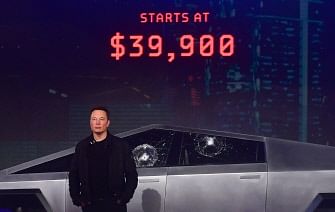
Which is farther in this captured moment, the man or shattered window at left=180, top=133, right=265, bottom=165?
shattered window at left=180, top=133, right=265, bottom=165

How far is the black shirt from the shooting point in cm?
306

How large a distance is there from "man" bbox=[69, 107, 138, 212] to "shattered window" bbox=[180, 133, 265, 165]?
107 cm

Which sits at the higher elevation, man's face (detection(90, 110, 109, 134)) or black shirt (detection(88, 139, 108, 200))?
man's face (detection(90, 110, 109, 134))

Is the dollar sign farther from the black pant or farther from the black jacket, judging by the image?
the black pant

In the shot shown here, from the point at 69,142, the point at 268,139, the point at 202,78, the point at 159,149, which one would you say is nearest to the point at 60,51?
the point at 69,142

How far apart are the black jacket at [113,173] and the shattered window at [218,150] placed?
3.45 ft

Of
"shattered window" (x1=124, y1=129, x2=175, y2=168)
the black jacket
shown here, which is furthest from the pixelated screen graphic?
the black jacket

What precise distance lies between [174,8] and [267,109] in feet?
5.22

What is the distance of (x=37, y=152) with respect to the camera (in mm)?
6043

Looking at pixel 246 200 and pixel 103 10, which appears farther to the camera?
pixel 103 10

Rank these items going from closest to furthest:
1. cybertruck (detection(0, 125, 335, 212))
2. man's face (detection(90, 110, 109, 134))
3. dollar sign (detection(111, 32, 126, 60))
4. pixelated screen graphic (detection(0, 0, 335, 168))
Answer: man's face (detection(90, 110, 109, 134)) → cybertruck (detection(0, 125, 335, 212)) → pixelated screen graphic (detection(0, 0, 335, 168)) → dollar sign (detection(111, 32, 126, 60))

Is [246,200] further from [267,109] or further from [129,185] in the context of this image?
[267,109]

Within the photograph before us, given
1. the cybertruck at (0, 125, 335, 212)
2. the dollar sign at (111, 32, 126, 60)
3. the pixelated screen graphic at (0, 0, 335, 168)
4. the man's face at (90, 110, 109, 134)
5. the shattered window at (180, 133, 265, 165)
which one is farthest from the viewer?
the dollar sign at (111, 32, 126, 60)

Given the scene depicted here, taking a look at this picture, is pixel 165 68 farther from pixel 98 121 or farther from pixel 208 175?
pixel 98 121
